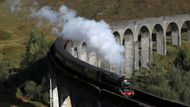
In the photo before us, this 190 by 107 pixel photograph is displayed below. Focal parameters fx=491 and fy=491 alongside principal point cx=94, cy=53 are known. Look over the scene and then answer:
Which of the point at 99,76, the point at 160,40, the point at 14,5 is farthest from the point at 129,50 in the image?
the point at 14,5

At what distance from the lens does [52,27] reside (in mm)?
141625

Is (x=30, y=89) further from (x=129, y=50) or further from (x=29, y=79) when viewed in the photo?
(x=129, y=50)

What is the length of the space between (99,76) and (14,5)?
148152 mm

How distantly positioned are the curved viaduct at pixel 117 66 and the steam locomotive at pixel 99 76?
446 millimetres

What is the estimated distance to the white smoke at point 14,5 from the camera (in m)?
171

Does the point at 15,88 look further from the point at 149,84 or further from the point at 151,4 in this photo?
the point at 151,4

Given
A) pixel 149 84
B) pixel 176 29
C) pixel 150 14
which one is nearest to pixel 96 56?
pixel 149 84

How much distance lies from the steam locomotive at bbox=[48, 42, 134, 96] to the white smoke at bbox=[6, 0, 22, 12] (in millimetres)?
125366

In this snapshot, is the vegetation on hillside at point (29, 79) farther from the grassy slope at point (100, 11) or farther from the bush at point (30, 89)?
the grassy slope at point (100, 11)

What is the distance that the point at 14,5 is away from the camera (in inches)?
7165

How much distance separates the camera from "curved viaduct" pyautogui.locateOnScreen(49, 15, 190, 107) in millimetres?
35553

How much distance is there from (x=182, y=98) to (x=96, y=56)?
15757 millimetres

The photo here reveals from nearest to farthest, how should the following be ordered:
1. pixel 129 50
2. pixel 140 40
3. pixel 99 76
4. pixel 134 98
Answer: pixel 134 98
pixel 99 76
pixel 129 50
pixel 140 40

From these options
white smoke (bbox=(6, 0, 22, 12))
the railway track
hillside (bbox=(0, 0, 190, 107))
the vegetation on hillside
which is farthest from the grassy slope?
the railway track
